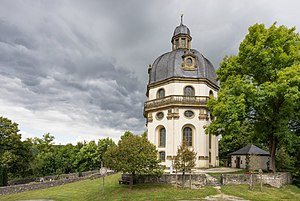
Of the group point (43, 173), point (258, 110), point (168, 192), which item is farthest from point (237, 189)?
point (43, 173)

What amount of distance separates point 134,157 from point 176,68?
1596cm

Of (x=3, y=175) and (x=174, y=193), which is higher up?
(x=174, y=193)

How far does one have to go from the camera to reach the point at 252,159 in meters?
29.7

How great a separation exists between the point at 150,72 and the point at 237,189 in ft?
68.1

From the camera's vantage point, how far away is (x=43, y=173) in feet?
128

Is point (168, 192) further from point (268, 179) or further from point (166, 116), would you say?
point (166, 116)

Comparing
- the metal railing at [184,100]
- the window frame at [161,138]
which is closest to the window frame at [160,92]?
the metal railing at [184,100]

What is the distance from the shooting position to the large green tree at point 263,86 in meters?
18.7

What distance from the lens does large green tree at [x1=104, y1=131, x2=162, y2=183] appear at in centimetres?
1861

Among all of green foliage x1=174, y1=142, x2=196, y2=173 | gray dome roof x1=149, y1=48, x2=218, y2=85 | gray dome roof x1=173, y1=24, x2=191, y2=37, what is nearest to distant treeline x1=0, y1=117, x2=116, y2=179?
gray dome roof x1=149, y1=48, x2=218, y2=85

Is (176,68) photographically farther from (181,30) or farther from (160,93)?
(181,30)

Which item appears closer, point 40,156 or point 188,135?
point 188,135

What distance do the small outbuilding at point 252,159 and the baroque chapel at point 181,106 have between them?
12.4ft

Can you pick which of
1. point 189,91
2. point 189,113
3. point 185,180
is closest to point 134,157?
point 185,180
